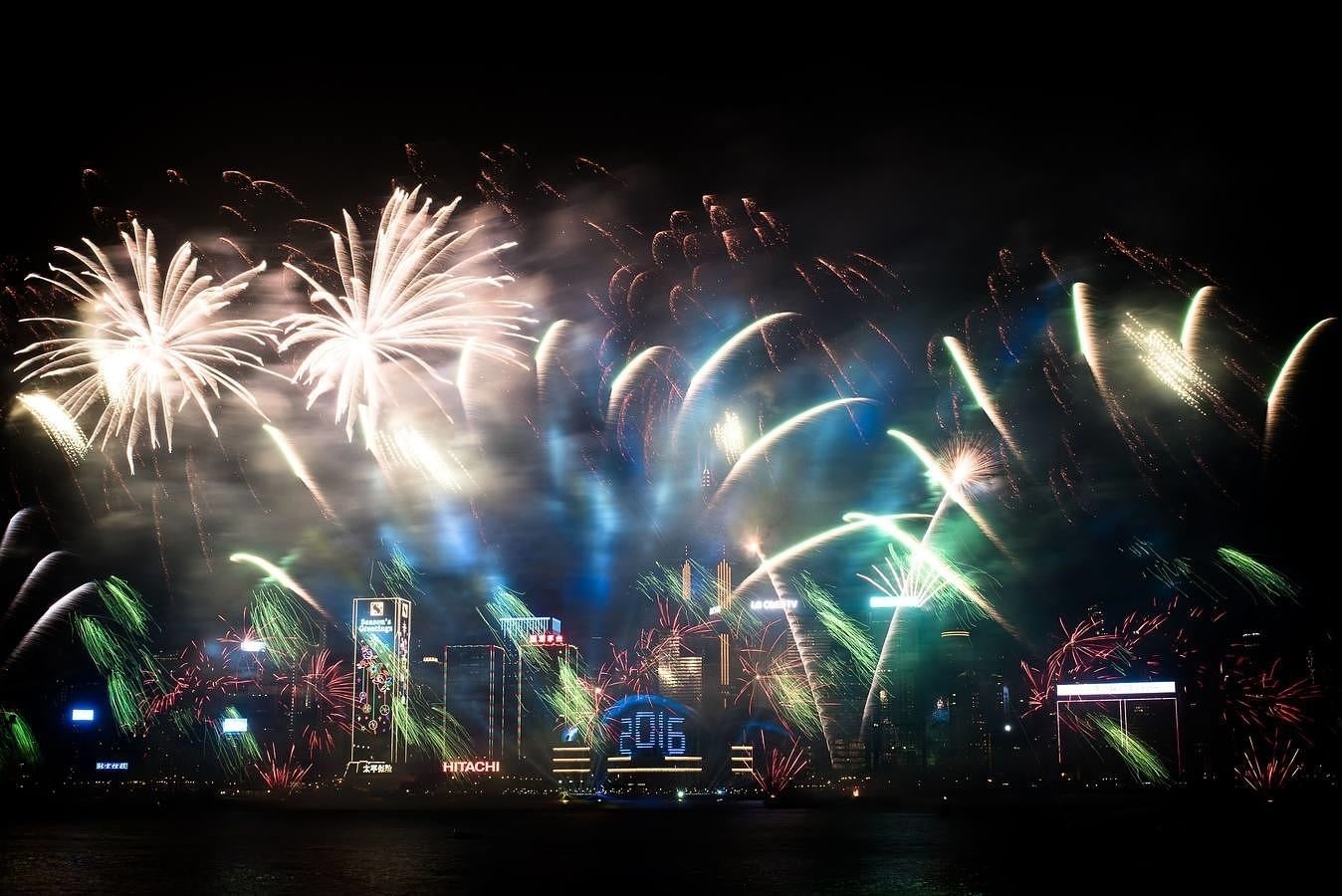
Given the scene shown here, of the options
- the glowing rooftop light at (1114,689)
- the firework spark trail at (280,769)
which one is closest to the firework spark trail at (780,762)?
the glowing rooftop light at (1114,689)

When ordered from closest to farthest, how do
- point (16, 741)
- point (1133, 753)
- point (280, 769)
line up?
point (16, 741) < point (280, 769) < point (1133, 753)

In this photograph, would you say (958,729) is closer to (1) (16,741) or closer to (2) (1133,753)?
(2) (1133,753)

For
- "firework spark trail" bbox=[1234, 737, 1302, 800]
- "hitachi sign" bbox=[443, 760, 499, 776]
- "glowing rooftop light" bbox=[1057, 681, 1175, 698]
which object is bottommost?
"firework spark trail" bbox=[1234, 737, 1302, 800]

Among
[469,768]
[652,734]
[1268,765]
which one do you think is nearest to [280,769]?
[469,768]

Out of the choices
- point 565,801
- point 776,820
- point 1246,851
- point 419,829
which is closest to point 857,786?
point 565,801

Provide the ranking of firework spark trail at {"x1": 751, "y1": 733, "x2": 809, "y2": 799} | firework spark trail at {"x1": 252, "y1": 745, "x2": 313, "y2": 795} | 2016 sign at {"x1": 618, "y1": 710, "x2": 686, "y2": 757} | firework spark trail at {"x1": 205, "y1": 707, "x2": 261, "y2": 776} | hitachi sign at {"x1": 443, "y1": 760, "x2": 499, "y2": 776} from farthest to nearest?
2016 sign at {"x1": 618, "y1": 710, "x2": 686, "y2": 757}
hitachi sign at {"x1": 443, "y1": 760, "x2": 499, "y2": 776}
firework spark trail at {"x1": 751, "y1": 733, "x2": 809, "y2": 799}
firework spark trail at {"x1": 205, "y1": 707, "x2": 261, "y2": 776}
firework spark trail at {"x1": 252, "y1": 745, "x2": 313, "y2": 795}

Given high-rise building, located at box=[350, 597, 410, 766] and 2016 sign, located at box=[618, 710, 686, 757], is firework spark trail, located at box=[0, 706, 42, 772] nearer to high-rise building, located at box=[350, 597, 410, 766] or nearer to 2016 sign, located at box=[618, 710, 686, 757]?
high-rise building, located at box=[350, 597, 410, 766]

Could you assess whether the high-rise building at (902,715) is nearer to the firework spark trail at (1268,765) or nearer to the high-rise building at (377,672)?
the firework spark trail at (1268,765)

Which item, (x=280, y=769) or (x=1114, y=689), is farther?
(x=1114, y=689)

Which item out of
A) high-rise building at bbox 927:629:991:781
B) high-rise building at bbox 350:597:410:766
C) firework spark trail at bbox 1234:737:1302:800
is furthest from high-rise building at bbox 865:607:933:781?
high-rise building at bbox 350:597:410:766
